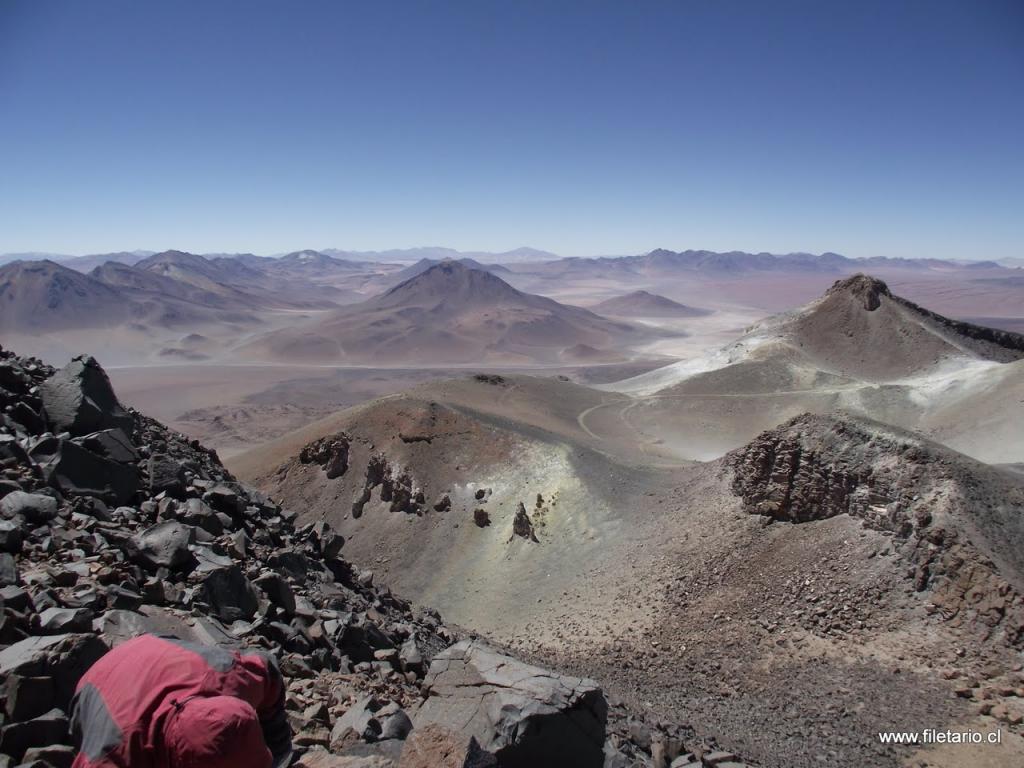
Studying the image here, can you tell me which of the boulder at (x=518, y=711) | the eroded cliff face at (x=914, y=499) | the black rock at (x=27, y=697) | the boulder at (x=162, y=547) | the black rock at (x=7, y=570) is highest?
the black rock at (x=7, y=570)

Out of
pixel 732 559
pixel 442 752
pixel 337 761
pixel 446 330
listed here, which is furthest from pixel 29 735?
pixel 446 330

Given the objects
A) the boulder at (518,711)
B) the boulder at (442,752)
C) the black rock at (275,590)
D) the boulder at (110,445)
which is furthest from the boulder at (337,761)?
the boulder at (110,445)

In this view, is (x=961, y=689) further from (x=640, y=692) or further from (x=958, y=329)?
(x=958, y=329)

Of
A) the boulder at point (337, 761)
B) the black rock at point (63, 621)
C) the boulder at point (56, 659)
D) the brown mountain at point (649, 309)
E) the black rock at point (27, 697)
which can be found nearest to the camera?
the black rock at point (27, 697)

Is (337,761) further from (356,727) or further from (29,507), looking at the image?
(29,507)

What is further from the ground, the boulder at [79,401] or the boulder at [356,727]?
the boulder at [79,401]

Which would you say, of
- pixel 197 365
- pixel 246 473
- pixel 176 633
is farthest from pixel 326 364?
pixel 176 633

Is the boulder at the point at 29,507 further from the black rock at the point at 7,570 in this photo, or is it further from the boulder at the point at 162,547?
the black rock at the point at 7,570
